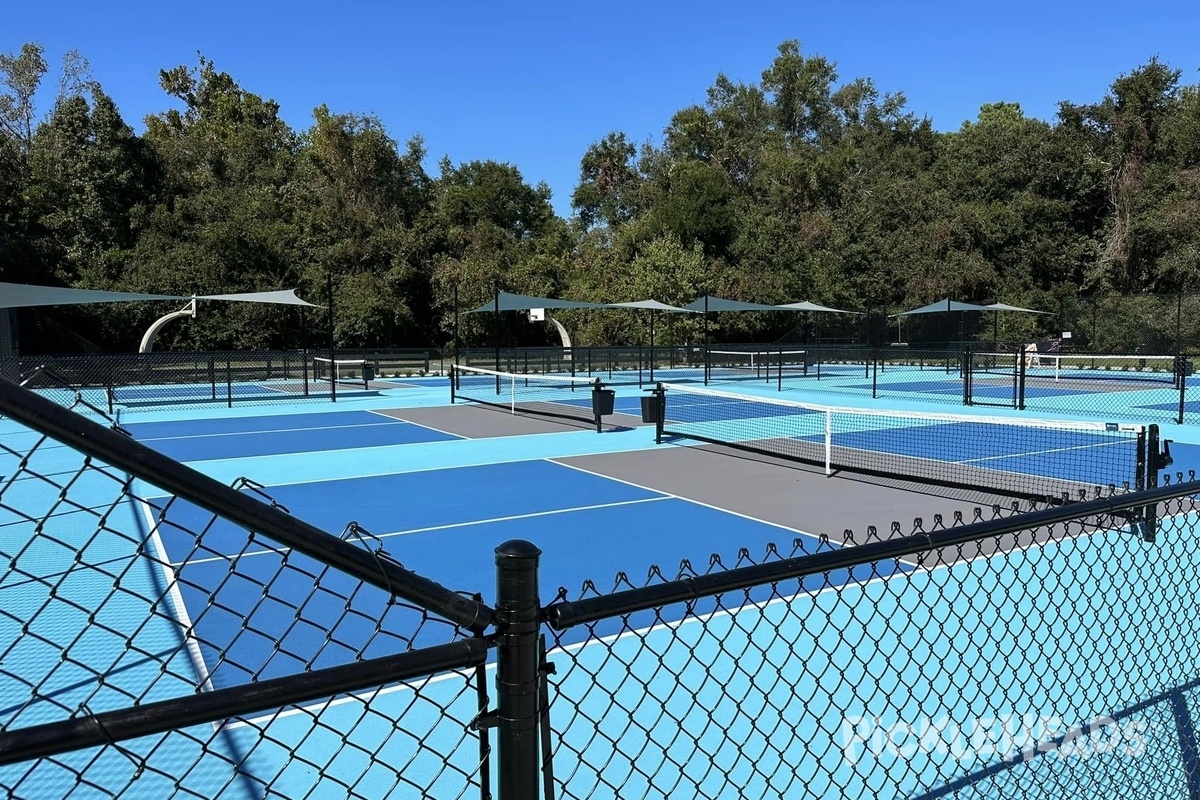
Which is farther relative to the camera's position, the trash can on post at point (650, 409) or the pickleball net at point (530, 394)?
the pickleball net at point (530, 394)

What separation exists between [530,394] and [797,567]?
26381mm

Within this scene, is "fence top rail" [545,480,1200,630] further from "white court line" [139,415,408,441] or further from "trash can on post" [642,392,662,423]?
"white court line" [139,415,408,441]

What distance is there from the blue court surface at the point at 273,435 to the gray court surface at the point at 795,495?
488cm

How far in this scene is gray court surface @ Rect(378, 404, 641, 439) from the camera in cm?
1861

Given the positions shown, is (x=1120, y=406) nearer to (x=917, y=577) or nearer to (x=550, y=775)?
(x=917, y=577)

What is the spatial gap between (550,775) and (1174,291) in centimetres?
5230

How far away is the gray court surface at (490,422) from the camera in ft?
61.1

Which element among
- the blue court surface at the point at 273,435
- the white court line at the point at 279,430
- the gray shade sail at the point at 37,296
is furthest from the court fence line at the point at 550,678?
the gray shade sail at the point at 37,296

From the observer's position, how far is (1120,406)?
23.1 m

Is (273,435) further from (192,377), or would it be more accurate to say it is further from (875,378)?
(875,378)

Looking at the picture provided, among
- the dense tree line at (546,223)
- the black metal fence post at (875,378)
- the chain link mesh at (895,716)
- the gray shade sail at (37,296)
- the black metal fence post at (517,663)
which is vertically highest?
the dense tree line at (546,223)

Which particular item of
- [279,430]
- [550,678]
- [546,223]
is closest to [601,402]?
[279,430]

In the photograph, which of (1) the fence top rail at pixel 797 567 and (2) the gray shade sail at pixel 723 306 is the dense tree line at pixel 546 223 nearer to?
(2) the gray shade sail at pixel 723 306

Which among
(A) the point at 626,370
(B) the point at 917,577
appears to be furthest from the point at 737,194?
(B) the point at 917,577
